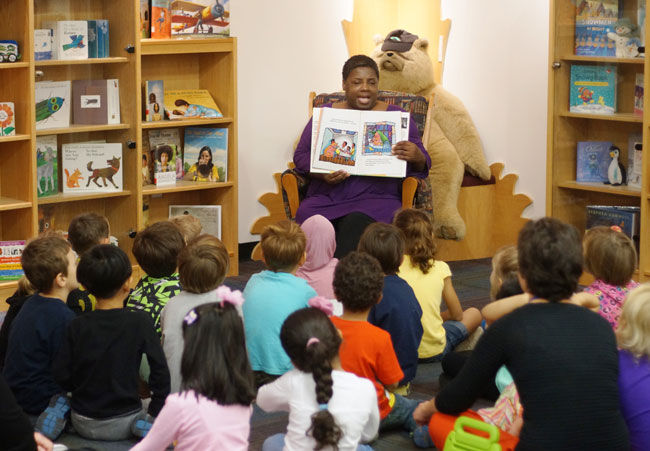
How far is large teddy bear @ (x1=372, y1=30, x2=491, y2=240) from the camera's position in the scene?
18.7ft

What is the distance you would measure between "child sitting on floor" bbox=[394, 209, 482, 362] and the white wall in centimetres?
222

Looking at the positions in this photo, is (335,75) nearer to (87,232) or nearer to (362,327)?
(87,232)

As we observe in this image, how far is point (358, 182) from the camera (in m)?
4.87

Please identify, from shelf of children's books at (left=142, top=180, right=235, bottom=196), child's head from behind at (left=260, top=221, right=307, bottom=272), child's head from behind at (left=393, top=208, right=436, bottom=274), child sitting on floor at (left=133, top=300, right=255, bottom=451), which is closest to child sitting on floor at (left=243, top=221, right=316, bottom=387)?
child's head from behind at (left=260, top=221, right=307, bottom=272)

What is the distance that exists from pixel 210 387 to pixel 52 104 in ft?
9.95

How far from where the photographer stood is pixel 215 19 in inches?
207

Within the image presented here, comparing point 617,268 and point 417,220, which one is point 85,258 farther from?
point 617,268

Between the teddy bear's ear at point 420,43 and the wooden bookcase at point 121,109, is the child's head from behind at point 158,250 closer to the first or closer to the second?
the wooden bookcase at point 121,109

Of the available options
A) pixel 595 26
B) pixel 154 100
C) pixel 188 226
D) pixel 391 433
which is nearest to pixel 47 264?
pixel 188 226

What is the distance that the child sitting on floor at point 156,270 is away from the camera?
3402 millimetres

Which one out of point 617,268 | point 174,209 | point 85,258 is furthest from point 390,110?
point 85,258

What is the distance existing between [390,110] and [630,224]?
1381 millimetres

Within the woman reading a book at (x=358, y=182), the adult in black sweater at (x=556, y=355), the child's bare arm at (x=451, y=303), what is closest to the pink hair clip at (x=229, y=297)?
the adult in black sweater at (x=556, y=355)

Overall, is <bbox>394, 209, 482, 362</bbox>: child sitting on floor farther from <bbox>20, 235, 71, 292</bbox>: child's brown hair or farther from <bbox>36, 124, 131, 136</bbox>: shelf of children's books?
<bbox>36, 124, 131, 136</bbox>: shelf of children's books
